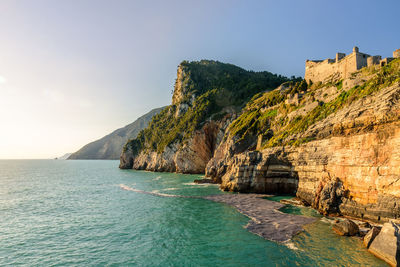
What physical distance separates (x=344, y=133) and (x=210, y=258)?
21.4 meters

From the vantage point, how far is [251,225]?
22.7 m

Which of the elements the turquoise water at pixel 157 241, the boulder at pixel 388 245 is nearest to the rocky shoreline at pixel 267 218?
the turquoise water at pixel 157 241

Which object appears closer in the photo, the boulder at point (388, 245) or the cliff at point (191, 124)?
the boulder at point (388, 245)

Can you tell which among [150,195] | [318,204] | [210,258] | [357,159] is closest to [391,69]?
[357,159]

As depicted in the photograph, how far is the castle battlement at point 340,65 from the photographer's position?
39591 millimetres

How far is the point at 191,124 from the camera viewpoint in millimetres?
90562

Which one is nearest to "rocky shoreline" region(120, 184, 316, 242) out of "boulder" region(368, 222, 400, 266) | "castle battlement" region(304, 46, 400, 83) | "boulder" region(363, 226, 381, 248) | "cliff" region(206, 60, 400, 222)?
"cliff" region(206, 60, 400, 222)

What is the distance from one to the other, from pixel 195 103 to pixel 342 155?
82031mm

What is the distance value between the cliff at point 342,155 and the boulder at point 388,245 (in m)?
5.23

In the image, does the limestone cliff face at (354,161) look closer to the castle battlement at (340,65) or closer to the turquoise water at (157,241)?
the turquoise water at (157,241)

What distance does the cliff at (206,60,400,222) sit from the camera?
21.0 meters

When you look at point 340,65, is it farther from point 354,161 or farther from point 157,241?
point 157,241

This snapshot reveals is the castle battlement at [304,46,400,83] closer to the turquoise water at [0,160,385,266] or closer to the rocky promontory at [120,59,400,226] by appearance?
the rocky promontory at [120,59,400,226]

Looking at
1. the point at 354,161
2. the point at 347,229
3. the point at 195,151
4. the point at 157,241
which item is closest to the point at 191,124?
the point at 195,151
